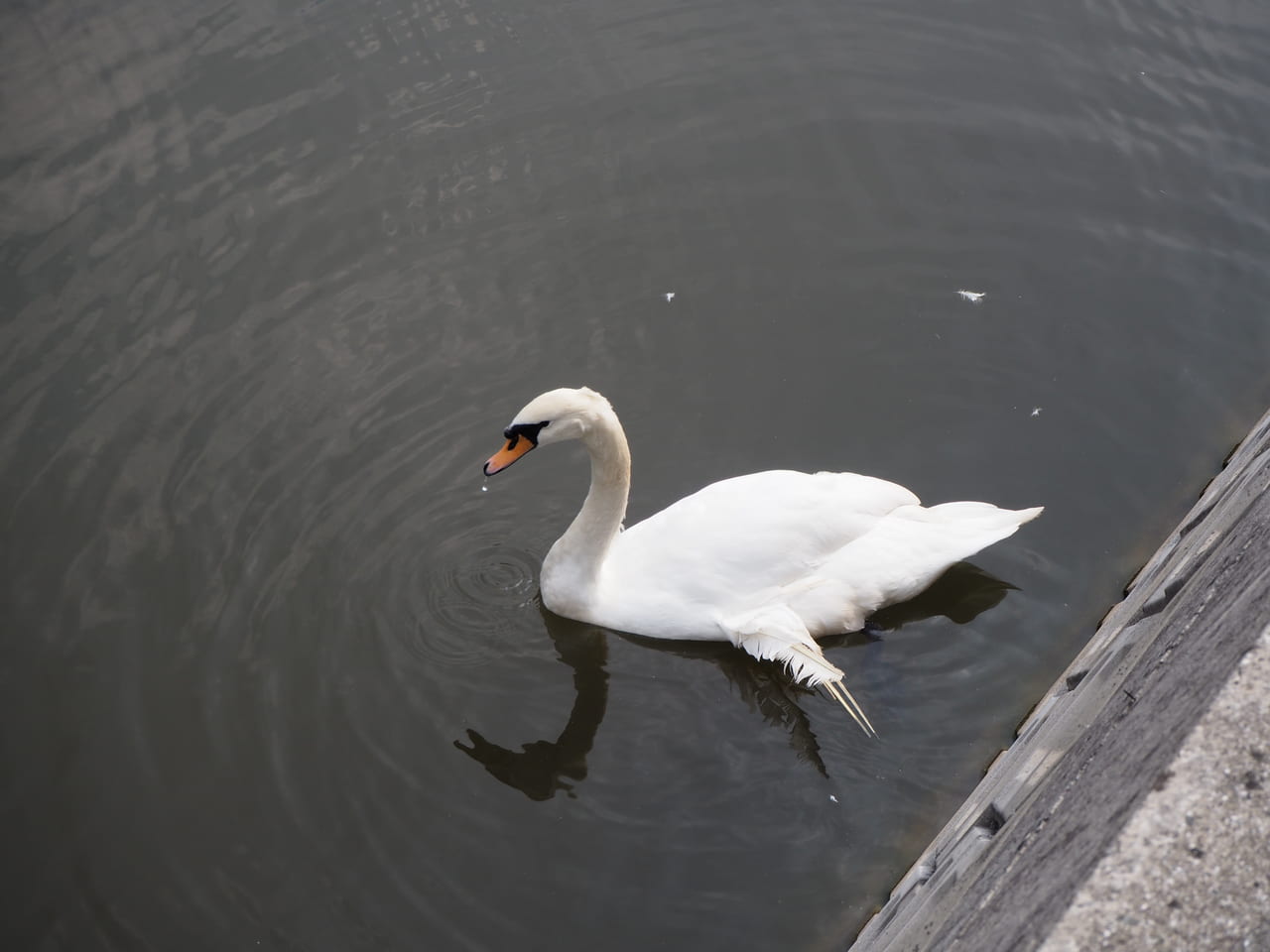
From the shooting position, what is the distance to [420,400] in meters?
6.99

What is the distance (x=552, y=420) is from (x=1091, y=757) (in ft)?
9.43

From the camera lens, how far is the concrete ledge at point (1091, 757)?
9.87 ft

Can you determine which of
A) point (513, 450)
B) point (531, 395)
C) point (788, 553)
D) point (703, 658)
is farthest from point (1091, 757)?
point (531, 395)

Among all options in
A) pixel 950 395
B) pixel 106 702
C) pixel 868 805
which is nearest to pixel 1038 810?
pixel 868 805

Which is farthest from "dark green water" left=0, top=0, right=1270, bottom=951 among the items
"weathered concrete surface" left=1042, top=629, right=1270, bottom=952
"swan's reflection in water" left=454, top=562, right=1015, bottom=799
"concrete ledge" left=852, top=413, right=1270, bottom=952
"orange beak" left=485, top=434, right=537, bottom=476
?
"weathered concrete surface" left=1042, top=629, right=1270, bottom=952

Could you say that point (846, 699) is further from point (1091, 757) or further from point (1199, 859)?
point (1199, 859)

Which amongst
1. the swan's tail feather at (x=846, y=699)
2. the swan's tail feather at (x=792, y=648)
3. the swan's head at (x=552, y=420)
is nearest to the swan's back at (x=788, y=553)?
the swan's tail feather at (x=792, y=648)

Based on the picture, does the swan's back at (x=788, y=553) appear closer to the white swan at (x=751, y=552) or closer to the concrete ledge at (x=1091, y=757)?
the white swan at (x=751, y=552)

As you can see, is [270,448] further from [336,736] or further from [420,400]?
[336,736]

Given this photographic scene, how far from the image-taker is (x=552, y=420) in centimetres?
552

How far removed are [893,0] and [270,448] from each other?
250 inches

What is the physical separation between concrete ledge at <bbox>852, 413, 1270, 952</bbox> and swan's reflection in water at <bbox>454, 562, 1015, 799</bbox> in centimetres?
89

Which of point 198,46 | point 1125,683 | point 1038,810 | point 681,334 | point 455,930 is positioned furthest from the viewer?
point 198,46

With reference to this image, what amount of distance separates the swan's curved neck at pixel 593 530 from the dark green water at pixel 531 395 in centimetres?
35
